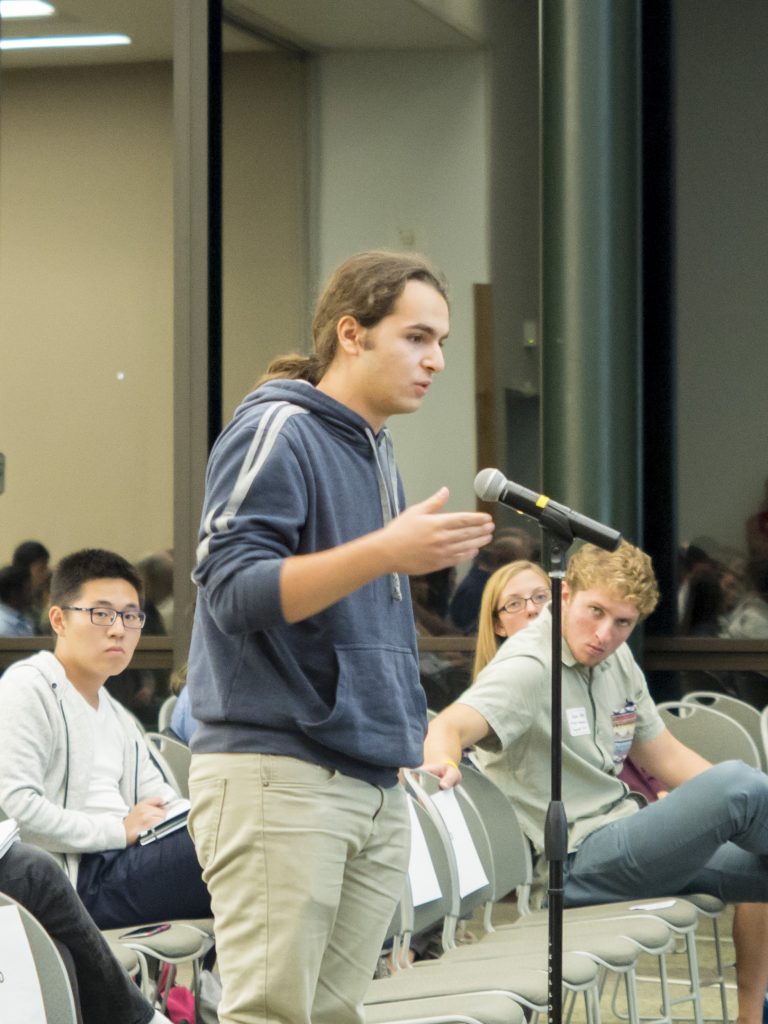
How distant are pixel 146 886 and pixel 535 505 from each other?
58.0 inches

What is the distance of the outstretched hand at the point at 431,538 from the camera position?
1.83 metres

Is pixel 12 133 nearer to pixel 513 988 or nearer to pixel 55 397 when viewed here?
pixel 55 397

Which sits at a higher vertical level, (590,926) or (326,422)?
(326,422)

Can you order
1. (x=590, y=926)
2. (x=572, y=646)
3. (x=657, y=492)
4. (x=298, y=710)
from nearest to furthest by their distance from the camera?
(x=298, y=710) → (x=590, y=926) → (x=572, y=646) → (x=657, y=492)

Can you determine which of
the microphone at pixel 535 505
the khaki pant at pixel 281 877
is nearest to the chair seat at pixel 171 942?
the khaki pant at pixel 281 877

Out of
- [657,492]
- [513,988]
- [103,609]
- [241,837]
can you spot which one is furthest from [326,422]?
[657,492]

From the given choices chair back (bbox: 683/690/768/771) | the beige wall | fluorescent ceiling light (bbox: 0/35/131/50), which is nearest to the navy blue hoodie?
chair back (bbox: 683/690/768/771)

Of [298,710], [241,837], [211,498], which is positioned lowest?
[241,837]

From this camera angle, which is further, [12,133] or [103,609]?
[12,133]

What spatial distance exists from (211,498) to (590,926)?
188 cm

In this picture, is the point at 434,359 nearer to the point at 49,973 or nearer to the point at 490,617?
the point at 49,973

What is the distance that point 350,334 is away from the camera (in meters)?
2.13

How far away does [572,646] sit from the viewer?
3826mm

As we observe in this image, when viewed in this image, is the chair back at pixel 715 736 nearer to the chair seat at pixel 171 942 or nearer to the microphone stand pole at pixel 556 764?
the chair seat at pixel 171 942
